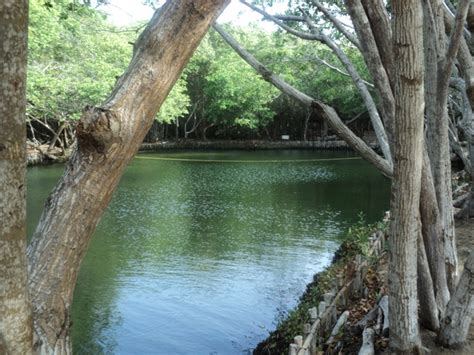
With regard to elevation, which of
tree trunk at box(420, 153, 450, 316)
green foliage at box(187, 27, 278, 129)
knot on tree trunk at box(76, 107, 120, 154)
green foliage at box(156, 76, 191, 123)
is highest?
green foliage at box(187, 27, 278, 129)

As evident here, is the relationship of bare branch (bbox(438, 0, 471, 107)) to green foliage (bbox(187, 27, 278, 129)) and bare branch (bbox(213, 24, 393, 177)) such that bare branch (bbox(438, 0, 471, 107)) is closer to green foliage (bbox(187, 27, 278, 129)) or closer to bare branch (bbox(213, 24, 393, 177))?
bare branch (bbox(213, 24, 393, 177))

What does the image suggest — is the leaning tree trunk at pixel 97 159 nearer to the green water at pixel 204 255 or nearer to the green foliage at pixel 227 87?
the green water at pixel 204 255

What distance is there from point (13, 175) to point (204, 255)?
8267 mm

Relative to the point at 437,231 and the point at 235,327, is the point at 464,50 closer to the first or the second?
the point at 437,231

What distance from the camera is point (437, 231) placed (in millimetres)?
3258

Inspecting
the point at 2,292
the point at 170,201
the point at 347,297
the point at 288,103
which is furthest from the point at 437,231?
the point at 288,103

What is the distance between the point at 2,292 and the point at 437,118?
3130 mm

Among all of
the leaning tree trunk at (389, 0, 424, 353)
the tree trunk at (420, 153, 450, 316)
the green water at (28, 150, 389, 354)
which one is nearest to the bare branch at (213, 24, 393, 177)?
the tree trunk at (420, 153, 450, 316)

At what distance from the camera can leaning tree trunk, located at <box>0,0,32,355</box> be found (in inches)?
42.8

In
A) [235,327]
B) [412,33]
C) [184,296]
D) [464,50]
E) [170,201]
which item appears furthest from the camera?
[170,201]

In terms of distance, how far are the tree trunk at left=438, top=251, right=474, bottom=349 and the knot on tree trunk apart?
244cm

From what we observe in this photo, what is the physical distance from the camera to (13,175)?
113cm

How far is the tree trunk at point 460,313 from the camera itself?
3033mm

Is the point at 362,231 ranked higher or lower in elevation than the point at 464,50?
lower
